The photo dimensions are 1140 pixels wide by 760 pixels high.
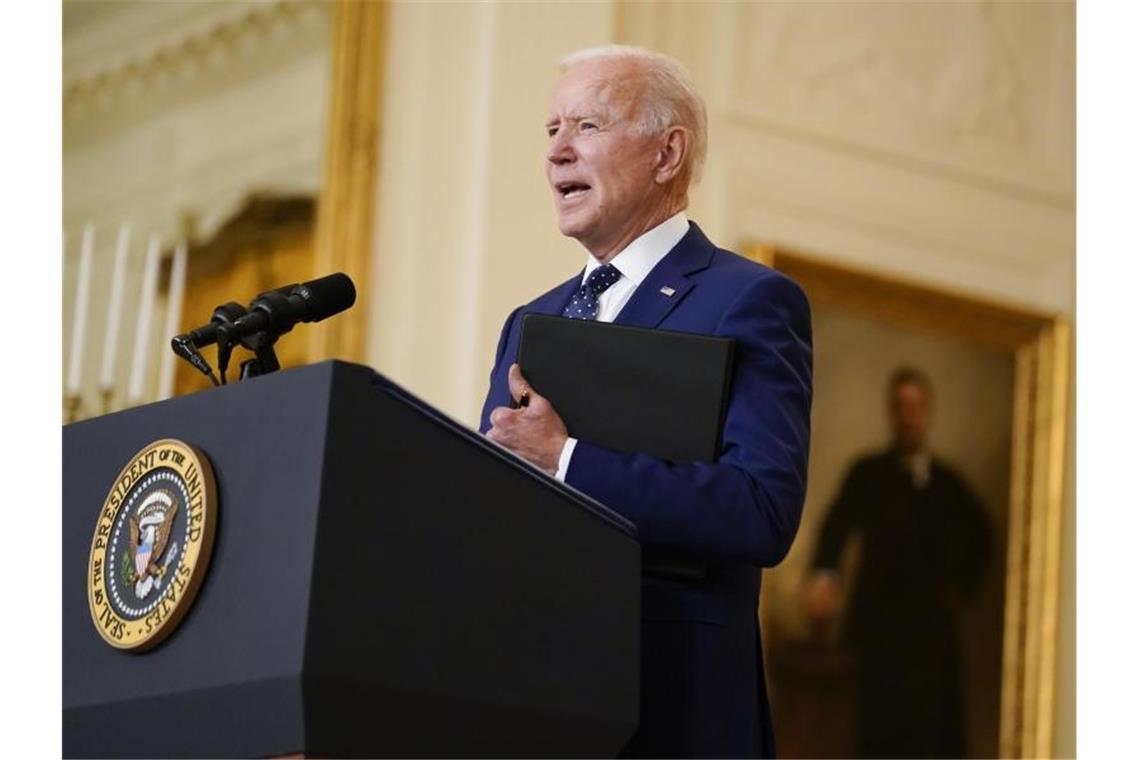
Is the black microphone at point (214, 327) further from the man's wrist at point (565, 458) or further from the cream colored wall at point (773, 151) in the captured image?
the cream colored wall at point (773, 151)

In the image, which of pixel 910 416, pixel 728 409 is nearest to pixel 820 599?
pixel 910 416

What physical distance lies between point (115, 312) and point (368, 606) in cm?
503

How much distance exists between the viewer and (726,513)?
316 cm

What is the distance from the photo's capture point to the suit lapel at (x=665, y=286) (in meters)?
3.59

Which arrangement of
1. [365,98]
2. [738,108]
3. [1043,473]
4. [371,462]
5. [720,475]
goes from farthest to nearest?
[1043,473] < [738,108] < [365,98] < [720,475] < [371,462]

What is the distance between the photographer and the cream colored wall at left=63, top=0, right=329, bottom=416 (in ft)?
24.5

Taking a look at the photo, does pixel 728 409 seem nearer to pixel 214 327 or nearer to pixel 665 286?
pixel 665 286

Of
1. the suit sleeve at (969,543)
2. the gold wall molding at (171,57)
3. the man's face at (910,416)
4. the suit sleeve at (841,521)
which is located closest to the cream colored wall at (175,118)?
the gold wall molding at (171,57)

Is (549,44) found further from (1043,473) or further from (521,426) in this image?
(521,426)

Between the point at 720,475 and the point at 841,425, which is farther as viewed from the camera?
the point at 841,425

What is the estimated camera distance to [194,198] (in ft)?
24.7

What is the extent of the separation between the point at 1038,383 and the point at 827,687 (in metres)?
1.74

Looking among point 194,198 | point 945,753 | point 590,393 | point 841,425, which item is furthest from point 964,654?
point 590,393

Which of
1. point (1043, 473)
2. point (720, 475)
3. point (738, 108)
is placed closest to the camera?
point (720, 475)
